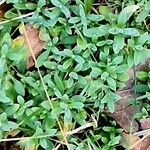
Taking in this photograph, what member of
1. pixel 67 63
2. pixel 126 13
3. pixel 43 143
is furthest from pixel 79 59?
pixel 43 143

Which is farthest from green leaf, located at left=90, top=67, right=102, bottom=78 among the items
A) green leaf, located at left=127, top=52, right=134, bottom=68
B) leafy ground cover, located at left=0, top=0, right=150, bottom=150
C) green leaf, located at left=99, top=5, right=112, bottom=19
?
green leaf, located at left=99, top=5, right=112, bottom=19

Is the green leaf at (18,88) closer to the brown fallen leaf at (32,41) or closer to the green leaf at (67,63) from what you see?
the brown fallen leaf at (32,41)

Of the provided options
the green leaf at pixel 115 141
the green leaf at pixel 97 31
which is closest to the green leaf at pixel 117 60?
the green leaf at pixel 97 31

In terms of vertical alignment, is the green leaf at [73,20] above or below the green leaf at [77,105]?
above

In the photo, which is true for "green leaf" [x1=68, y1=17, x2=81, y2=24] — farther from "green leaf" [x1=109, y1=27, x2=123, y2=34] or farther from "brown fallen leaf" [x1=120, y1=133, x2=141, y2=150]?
"brown fallen leaf" [x1=120, y1=133, x2=141, y2=150]

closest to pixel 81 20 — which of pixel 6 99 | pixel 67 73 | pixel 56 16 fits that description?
pixel 56 16

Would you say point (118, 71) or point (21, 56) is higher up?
point (21, 56)

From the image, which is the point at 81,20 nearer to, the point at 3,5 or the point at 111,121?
the point at 3,5

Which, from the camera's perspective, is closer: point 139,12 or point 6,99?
point 6,99
